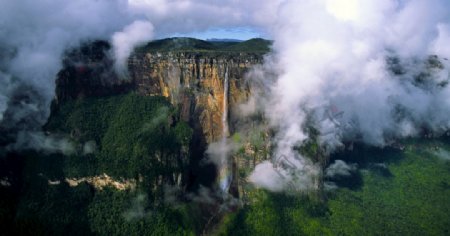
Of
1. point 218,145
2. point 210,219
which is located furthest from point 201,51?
point 210,219

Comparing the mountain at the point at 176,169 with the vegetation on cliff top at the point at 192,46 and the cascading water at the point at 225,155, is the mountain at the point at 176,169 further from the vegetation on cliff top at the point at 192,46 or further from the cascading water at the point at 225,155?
the vegetation on cliff top at the point at 192,46

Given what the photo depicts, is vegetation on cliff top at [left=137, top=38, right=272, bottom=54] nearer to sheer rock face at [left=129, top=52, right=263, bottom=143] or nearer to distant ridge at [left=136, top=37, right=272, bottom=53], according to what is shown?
distant ridge at [left=136, top=37, right=272, bottom=53]

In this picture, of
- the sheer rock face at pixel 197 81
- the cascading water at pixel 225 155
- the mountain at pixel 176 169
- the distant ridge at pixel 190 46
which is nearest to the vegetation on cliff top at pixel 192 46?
the distant ridge at pixel 190 46

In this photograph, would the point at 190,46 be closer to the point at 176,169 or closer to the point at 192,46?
the point at 192,46

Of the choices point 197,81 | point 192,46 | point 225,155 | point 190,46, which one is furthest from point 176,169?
point 192,46

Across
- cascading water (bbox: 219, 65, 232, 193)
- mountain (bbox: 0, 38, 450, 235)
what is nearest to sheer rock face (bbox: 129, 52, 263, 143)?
mountain (bbox: 0, 38, 450, 235)
